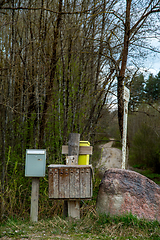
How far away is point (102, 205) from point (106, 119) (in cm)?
355

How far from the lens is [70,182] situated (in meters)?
4.27

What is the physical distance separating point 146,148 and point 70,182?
12.4m

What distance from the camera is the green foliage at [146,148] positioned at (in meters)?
15.2

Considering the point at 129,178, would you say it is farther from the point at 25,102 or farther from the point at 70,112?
the point at 25,102

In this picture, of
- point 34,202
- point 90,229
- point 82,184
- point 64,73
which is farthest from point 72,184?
point 64,73

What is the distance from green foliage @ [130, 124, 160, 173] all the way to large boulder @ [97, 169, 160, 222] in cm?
1066

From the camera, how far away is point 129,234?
12.7 ft

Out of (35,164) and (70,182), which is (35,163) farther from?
(70,182)

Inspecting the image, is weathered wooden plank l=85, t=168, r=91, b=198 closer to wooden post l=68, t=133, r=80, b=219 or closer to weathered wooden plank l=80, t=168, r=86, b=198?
weathered wooden plank l=80, t=168, r=86, b=198

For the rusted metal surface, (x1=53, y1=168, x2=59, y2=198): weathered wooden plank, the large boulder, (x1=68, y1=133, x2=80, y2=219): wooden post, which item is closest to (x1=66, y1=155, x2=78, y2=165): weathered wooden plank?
(x1=68, y1=133, x2=80, y2=219): wooden post

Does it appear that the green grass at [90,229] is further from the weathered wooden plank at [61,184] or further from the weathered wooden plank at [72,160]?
the weathered wooden plank at [72,160]

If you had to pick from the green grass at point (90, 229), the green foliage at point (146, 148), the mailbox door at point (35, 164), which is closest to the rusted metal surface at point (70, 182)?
the mailbox door at point (35, 164)

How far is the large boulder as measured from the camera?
4312 mm

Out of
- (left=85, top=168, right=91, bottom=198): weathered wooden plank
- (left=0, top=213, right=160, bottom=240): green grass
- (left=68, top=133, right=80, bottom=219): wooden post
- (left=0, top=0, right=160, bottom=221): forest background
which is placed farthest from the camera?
(left=0, top=0, right=160, bottom=221): forest background
